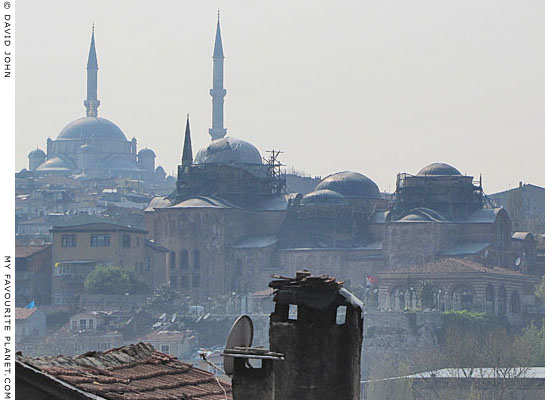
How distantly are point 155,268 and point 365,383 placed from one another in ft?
69.1

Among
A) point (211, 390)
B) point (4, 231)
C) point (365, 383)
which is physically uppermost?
point (4, 231)

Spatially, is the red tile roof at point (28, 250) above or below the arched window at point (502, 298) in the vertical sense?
above

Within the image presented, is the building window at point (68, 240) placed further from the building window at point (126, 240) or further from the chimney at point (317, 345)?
the chimney at point (317, 345)

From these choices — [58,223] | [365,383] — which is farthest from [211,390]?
[58,223]

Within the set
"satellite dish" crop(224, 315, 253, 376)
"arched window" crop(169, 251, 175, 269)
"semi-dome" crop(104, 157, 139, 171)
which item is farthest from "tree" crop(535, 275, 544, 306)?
"satellite dish" crop(224, 315, 253, 376)

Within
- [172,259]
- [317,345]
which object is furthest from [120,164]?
[317,345]

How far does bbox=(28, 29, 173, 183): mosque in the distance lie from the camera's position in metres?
113

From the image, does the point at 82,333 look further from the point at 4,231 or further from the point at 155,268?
the point at 4,231

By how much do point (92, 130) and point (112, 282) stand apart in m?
44.7

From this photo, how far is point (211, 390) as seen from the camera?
512cm

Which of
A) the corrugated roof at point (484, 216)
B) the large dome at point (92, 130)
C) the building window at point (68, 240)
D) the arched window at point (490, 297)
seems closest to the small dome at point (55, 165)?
the large dome at point (92, 130)

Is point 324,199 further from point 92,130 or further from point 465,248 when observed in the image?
point 92,130

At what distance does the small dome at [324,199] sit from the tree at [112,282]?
27.6ft

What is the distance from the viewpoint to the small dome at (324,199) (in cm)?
7281
